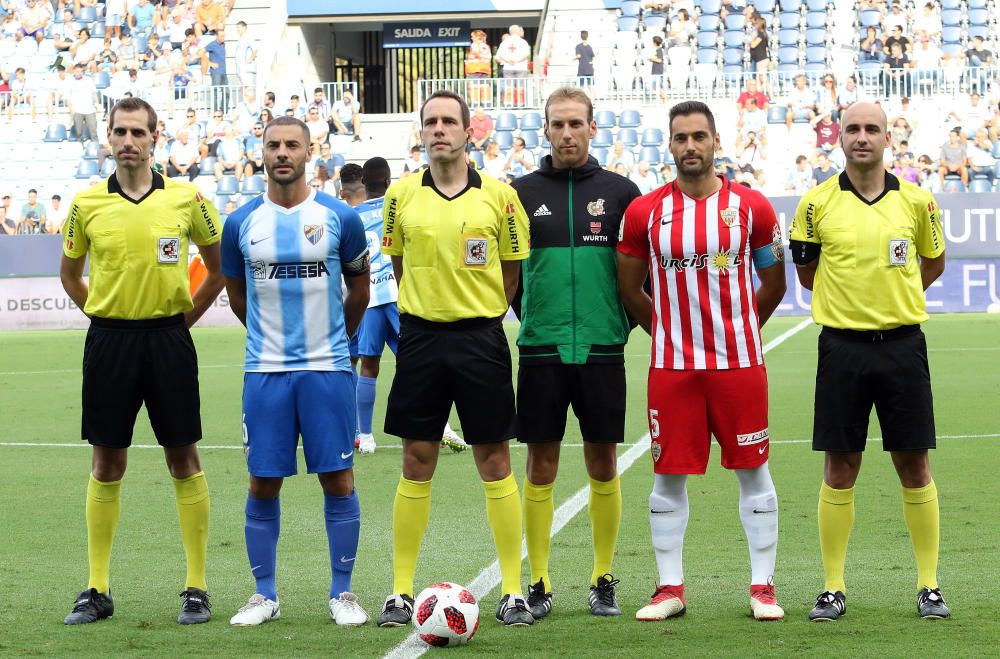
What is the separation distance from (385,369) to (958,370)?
5.96 metres

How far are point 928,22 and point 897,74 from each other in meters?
2.48

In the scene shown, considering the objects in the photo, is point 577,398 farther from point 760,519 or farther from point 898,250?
point 898,250

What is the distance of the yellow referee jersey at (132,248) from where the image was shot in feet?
17.9

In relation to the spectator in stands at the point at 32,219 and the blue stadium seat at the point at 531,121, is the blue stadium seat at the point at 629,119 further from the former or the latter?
the spectator in stands at the point at 32,219

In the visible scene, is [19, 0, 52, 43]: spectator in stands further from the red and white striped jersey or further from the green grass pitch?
the red and white striped jersey

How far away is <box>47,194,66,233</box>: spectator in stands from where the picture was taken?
23.9 m

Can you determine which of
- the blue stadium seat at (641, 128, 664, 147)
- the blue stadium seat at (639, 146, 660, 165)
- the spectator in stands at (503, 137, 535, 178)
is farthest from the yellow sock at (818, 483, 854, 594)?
the blue stadium seat at (641, 128, 664, 147)

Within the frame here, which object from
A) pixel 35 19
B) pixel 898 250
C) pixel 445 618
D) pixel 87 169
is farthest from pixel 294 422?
pixel 35 19

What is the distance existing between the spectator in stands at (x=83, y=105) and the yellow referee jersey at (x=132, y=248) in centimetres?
2348

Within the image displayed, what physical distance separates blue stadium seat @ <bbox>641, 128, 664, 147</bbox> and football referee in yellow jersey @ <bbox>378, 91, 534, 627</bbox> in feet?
69.5

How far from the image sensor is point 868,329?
5.27 m

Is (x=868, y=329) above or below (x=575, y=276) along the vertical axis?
below

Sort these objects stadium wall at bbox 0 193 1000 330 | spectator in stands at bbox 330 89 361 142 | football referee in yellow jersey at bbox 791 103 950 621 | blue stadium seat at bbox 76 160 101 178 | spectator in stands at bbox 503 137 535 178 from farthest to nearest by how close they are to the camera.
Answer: spectator in stands at bbox 330 89 361 142
blue stadium seat at bbox 76 160 101 178
spectator in stands at bbox 503 137 535 178
stadium wall at bbox 0 193 1000 330
football referee in yellow jersey at bbox 791 103 950 621

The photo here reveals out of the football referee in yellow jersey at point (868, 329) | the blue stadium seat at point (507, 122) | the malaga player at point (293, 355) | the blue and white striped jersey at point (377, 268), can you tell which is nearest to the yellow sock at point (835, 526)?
the football referee in yellow jersey at point (868, 329)
